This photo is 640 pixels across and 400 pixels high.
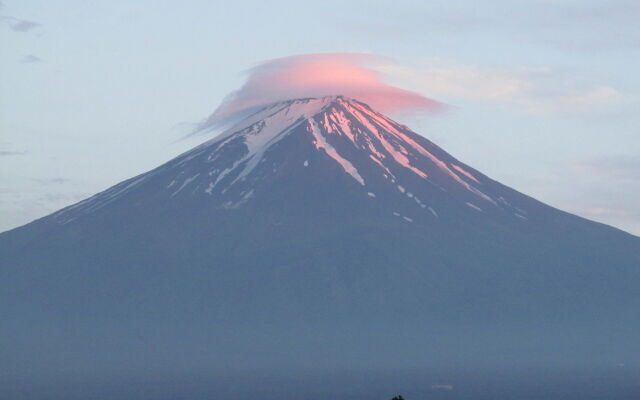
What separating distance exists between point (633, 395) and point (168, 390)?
54429mm

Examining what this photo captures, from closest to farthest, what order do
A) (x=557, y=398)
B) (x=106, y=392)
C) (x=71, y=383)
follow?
1. (x=557, y=398)
2. (x=106, y=392)
3. (x=71, y=383)

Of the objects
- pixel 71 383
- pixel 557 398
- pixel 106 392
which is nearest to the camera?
pixel 557 398

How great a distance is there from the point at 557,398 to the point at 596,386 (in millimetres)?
23734

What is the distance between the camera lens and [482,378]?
198 meters

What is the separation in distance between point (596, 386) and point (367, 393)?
111ft

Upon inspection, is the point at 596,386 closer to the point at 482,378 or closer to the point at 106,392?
the point at 482,378

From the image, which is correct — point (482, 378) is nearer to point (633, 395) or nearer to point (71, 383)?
point (633, 395)

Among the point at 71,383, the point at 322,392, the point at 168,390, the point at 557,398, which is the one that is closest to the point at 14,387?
the point at 71,383

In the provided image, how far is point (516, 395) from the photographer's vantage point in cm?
16400

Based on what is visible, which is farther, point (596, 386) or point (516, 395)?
point (596, 386)

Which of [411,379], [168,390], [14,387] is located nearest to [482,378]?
[411,379]

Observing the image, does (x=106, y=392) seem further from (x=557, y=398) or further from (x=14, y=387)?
(x=557, y=398)

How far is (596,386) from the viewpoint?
183m

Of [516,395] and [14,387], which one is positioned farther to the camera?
[14,387]
